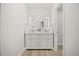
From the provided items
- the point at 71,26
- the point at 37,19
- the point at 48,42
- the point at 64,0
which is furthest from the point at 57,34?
the point at 64,0

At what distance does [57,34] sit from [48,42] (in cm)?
32

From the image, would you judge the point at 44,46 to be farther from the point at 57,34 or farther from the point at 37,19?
the point at 37,19

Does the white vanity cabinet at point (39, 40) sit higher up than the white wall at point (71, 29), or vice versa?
the white wall at point (71, 29)

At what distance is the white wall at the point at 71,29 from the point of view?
1.10 meters

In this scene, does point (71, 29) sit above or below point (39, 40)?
above

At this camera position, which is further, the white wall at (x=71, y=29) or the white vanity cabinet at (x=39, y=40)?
→ the white vanity cabinet at (x=39, y=40)

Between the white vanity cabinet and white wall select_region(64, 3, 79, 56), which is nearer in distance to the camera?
white wall select_region(64, 3, 79, 56)

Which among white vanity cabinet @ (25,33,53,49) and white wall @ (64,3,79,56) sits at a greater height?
white wall @ (64,3,79,56)

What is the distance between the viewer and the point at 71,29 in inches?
45.1

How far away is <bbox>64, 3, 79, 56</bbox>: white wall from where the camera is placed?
110 cm

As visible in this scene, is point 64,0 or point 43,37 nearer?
point 64,0

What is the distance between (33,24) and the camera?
120 inches

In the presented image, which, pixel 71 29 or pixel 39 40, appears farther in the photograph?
pixel 39 40

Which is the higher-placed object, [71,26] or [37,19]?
[37,19]
